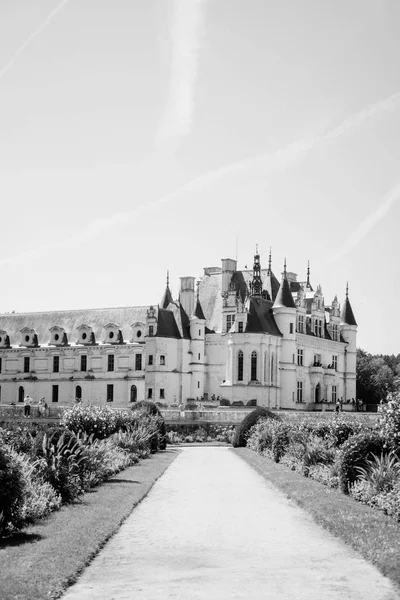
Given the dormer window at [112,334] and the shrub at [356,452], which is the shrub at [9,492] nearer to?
the shrub at [356,452]

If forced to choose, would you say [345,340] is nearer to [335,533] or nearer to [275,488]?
[275,488]

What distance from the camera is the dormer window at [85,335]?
8875 centimetres

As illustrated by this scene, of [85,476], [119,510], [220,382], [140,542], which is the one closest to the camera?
[140,542]

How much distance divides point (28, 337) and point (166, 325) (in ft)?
57.8

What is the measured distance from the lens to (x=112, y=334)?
287ft

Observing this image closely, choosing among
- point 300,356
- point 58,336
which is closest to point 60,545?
point 300,356

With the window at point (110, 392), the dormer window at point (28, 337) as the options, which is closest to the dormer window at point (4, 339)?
the dormer window at point (28, 337)

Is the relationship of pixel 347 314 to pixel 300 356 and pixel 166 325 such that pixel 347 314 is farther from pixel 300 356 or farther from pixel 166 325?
pixel 166 325

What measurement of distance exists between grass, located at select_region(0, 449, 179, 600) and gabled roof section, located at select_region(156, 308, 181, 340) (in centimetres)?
6038

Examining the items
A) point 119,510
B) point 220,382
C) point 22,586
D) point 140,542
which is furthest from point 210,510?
point 220,382

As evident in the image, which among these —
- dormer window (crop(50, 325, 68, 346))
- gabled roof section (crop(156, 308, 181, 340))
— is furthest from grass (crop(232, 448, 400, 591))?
dormer window (crop(50, 325, 68, 346))

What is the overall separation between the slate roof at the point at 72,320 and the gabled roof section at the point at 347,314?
21558 mm

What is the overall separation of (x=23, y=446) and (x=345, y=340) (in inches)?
3040

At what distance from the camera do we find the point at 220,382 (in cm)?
8488
